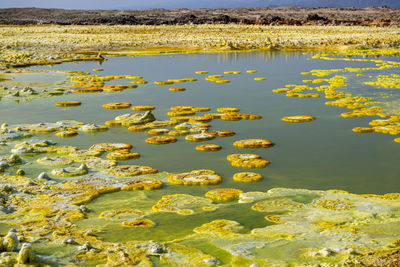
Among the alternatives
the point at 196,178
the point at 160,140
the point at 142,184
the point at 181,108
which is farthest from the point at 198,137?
the point at 181,108

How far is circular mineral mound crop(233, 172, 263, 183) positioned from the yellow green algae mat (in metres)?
0.03

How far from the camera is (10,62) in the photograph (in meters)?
24.5

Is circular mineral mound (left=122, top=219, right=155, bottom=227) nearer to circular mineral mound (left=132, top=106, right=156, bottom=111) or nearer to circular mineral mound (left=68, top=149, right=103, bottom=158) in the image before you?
circular mineral mound (left=68, top=149, right=103, bottom=158)

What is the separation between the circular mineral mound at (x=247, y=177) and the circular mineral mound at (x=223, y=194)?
545mm

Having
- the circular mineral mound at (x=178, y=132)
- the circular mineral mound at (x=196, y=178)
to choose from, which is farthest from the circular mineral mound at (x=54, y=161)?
the circular mineral mound at (x=178, y=132)

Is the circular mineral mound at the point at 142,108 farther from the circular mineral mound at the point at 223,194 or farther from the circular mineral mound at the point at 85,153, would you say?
the circular mineral mound at the point at 223,194

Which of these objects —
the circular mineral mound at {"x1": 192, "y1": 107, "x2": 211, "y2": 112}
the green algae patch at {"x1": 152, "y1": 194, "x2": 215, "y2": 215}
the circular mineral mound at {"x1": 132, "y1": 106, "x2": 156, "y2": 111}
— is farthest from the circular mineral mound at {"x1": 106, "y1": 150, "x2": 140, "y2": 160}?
the circular mineral mound at {"x1": 132, "y1": 106, "x2": 156, "y2": 111}

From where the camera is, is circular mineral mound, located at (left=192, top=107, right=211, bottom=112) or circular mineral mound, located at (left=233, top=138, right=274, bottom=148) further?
circular mineral mound, located at (left=192, top=107, right=211, bottom=112)

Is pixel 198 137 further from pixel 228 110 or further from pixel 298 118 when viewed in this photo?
pixel 298 118

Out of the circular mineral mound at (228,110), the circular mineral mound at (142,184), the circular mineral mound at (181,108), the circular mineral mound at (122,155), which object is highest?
the circular mineral mound at (181,108)

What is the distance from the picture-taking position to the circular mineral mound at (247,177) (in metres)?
7.74

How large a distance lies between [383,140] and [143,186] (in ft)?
18.1

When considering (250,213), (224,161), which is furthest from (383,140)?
(250,213)

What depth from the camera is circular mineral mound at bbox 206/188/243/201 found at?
6.93 meters
